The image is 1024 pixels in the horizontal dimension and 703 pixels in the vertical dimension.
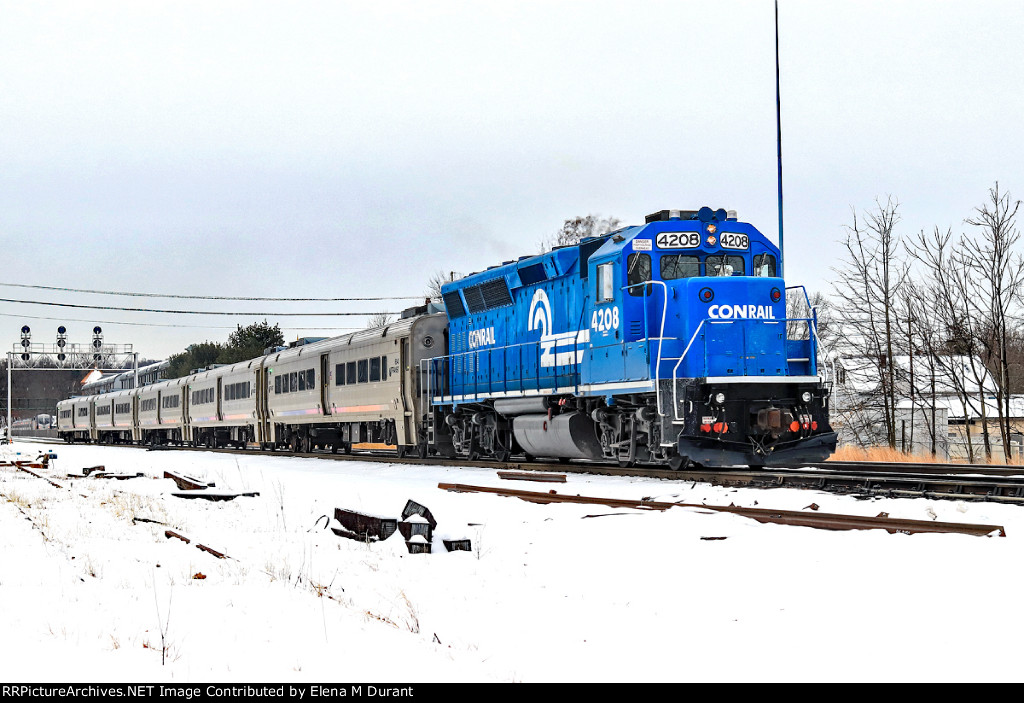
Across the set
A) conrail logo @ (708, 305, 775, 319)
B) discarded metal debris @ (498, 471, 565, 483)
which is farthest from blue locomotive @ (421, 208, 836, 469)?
discarded metal debris @ (498, 471, 565, 483)

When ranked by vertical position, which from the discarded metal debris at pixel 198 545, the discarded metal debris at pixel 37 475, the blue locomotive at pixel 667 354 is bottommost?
the discarded metal debris at pixel 198 545

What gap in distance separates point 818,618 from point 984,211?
76.1 feet

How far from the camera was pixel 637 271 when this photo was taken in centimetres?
1468

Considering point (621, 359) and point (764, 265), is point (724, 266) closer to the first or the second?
point (764, 265)

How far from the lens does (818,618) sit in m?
5.01

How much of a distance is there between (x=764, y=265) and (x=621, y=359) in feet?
9.53

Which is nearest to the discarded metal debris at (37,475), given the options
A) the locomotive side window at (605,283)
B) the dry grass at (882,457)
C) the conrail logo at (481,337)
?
the conrail logo at (481,337)

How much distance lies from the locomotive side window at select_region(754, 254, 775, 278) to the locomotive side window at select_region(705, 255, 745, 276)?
13.8 inches

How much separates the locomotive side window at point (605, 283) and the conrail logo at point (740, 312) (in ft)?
5.30

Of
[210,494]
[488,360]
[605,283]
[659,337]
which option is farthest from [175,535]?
[488,360]

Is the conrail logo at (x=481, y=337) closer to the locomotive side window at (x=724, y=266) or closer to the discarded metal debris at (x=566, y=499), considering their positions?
the locomotive side window at (x=724, y=266)

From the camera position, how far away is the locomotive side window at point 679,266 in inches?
580

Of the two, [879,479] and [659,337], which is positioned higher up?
[659,337]

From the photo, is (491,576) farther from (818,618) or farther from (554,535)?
(818,618)
